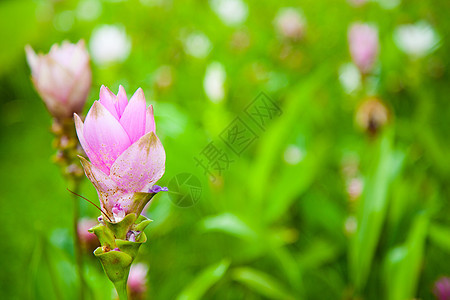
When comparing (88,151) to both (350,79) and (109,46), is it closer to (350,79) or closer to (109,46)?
(350,79)

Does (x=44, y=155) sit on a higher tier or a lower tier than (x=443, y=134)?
higher

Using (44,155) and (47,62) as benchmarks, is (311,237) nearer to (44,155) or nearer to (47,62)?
(47,62)

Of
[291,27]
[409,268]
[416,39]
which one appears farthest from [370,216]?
[291,27]

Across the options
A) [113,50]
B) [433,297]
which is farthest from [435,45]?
[113,50]

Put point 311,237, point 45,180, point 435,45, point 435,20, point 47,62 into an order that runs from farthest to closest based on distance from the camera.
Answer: point 435,20 → point 435,45 → point 45,180 → point 311,237 → point 47,62

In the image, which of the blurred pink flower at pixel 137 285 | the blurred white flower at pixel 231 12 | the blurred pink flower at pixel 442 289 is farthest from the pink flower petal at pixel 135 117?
the blurred white flower at pixel 231 12
